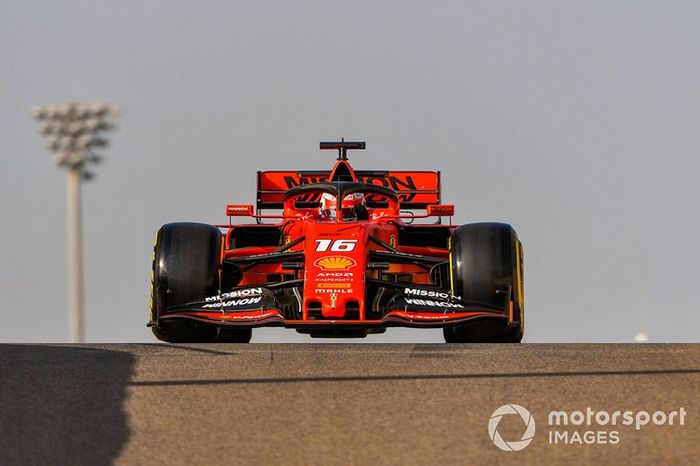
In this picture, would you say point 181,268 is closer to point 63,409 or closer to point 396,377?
point 396,377

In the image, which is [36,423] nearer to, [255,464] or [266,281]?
[255,464]

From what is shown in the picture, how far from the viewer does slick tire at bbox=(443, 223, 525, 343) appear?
14.9 meters

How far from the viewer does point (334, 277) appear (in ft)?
48.1

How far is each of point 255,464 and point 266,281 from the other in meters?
8.15

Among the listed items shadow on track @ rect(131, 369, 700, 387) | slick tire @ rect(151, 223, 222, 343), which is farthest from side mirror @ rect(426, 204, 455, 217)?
shadow on track @ rect(131, 369, 700, 387)

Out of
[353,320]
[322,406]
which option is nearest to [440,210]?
[353,320]

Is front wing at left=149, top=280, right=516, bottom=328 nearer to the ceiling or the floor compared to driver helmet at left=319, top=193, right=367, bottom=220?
nearer to the floor

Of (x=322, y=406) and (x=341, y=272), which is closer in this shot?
(x=322, y=406)

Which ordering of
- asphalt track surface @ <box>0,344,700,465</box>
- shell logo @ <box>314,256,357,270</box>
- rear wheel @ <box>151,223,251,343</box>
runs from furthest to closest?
rear wheel @ <box>151,223,251,343</box>, shell logo @ <box>314,256,357,270</box>, asphalt track surface @ <box>0,344,700,465</box>

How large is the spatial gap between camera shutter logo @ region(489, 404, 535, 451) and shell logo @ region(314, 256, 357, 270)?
5.73 metres

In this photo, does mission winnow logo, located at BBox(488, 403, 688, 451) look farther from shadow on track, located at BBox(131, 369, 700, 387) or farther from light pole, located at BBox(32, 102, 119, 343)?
light pole, located at BBox(32, 102, 119, 343)

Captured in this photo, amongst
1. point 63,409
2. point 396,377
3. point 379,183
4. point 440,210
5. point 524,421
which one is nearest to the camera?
point 524,421

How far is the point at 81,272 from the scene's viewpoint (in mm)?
44469

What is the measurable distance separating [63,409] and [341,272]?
5.70 m
